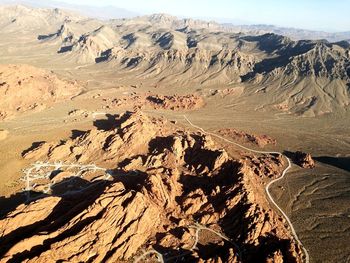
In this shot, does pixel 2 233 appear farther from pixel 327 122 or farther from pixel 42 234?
pixel 327 122

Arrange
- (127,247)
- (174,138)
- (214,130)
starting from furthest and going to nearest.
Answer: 1. (214,130)
2. (174,138)
3. (127,247)

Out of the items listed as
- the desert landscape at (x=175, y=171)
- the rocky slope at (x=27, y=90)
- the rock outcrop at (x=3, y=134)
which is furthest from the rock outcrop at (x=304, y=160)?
the rocky slope at (x=27, y=90)

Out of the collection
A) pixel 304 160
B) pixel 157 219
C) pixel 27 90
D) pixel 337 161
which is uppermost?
pixel 157 219

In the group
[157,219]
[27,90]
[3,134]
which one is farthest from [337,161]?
[27,90]

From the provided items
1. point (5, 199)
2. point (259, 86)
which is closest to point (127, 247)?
point (5, 199)

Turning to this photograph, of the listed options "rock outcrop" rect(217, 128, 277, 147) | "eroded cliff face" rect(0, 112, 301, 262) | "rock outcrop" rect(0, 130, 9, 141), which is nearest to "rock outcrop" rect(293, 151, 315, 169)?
"rock outcrop" rect(217, 128, 277, 147)

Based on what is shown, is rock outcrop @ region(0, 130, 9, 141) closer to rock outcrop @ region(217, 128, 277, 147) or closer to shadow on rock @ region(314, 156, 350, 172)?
rock outcrop @ region(217, 128, 277, 147)

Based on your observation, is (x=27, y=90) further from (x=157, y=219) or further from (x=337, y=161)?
(x=337, y=161)
